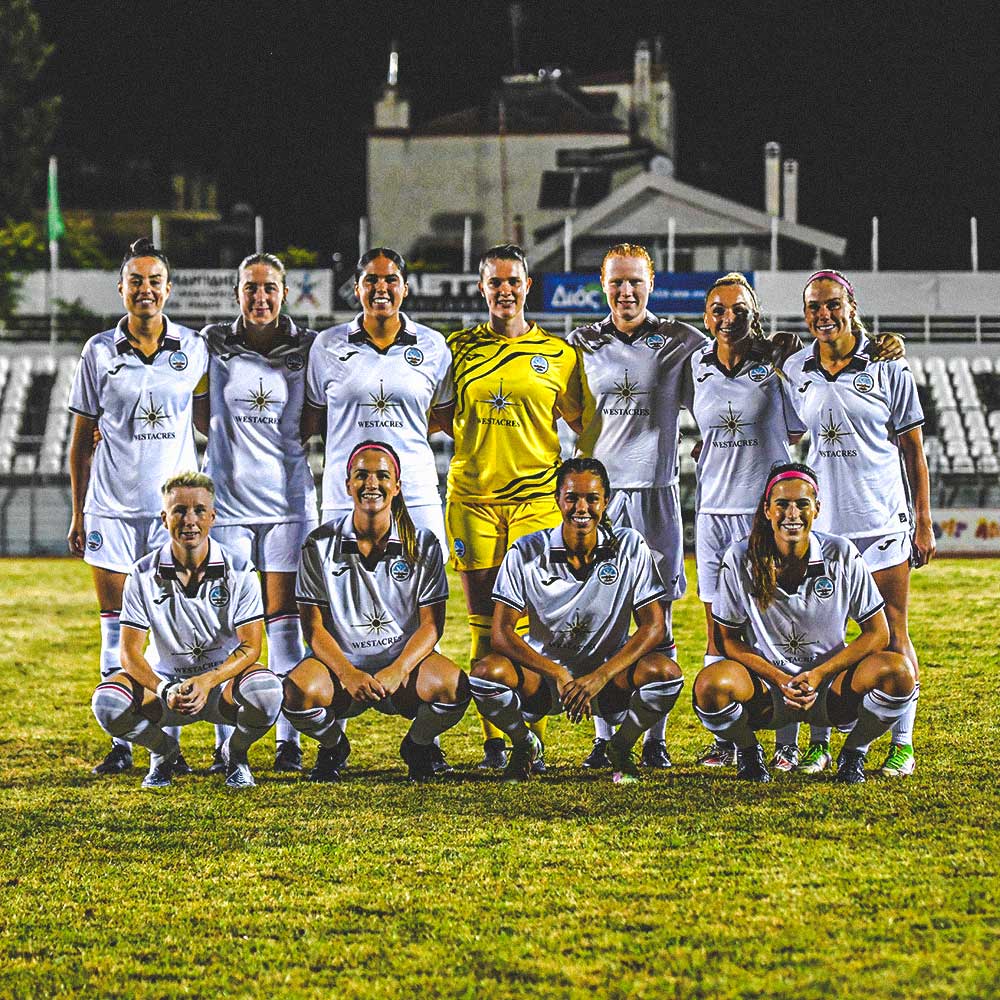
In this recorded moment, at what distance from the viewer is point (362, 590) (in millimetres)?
4730

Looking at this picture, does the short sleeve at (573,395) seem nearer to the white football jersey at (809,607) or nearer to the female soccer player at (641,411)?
the female soccer player at (641,411)

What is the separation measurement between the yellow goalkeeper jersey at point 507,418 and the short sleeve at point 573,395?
55mm

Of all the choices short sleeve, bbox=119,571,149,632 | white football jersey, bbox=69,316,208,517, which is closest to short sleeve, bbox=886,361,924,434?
white football jersey, bbox=69,316,208,517

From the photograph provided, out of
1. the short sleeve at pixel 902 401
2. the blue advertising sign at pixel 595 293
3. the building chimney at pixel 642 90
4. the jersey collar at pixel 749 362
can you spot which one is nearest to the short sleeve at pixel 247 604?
the jersey collar at pixel 749 362

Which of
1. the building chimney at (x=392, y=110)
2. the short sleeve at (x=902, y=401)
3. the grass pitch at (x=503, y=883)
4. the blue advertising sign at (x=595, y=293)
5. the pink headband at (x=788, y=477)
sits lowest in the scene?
the grass pitch at (x=503, y=883)

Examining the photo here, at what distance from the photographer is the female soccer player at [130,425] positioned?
5082 millimetres

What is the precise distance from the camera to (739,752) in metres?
4.68

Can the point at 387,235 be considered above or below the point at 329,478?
above

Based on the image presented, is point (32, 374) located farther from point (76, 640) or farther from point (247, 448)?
point (247, 448)

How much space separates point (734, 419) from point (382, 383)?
128cm

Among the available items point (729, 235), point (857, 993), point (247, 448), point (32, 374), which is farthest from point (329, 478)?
point (729, 235)

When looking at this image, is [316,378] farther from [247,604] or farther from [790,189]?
[790,189]

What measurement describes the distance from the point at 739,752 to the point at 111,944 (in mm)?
2305

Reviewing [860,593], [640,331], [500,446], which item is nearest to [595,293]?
[640,331]
